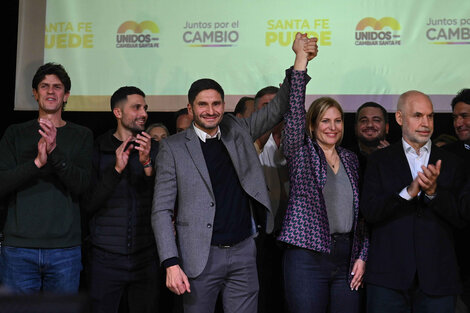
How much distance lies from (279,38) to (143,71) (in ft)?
3.53

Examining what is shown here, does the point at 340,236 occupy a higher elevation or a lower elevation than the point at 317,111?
lower

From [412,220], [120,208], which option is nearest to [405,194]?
[412,220]

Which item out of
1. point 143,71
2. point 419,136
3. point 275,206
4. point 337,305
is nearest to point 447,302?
point 337,305

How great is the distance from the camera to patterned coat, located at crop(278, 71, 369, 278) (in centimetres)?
274

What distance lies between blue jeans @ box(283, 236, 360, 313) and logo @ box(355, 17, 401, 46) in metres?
1.97

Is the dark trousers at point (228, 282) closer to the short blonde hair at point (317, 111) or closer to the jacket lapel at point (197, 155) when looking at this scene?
the jacket lapel at point (197, 155)

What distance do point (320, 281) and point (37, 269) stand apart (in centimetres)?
140

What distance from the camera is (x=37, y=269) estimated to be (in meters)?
2.90

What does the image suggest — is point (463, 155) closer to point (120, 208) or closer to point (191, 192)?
point (191, 192)

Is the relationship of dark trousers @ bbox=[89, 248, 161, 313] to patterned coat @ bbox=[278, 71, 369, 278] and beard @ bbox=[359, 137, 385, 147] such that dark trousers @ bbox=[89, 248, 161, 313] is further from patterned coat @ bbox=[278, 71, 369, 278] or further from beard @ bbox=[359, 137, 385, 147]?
beard @ bbox=[359, 137, 385, 147]

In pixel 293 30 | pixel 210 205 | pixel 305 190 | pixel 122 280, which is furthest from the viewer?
pixel 293 30

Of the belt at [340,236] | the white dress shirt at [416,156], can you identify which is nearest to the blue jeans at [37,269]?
the belt at [340,236]

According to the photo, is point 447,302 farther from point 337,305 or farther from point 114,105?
point 114,105

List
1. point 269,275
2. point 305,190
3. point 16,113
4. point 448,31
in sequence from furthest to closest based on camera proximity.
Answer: point 16,113, point 448,31, point 269,275, point 305,190
